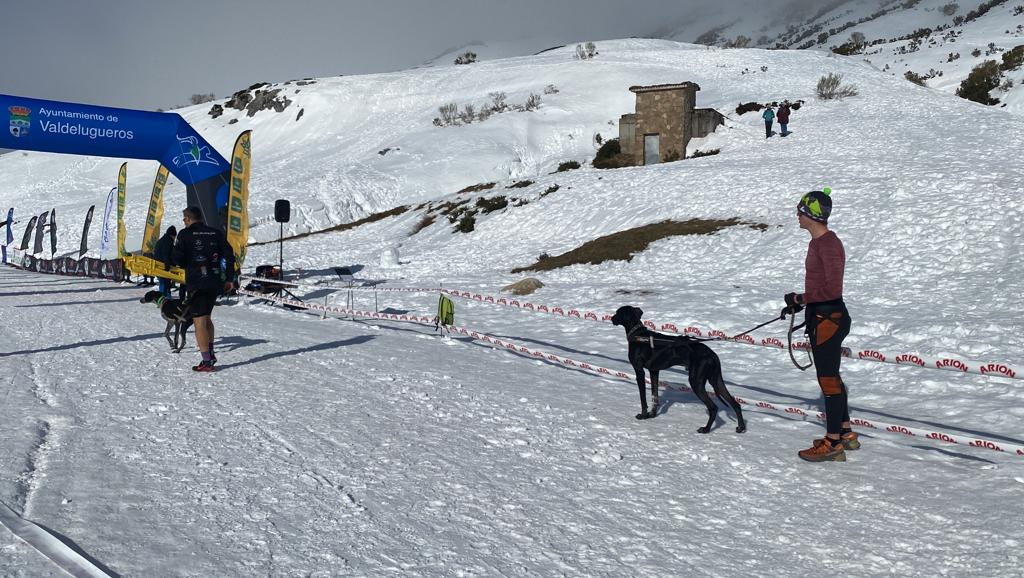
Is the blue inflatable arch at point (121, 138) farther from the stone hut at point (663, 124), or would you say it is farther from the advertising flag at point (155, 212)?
the stone hut at point (663, 124)

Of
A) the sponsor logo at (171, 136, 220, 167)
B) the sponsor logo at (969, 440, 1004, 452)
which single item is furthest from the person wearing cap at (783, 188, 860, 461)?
the sponsor logo at (171, 136, 220, 167)

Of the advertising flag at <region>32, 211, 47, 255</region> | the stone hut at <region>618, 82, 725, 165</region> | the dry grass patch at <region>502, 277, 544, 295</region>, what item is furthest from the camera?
the stone hut at <region>618, 82, 725, 165</region>

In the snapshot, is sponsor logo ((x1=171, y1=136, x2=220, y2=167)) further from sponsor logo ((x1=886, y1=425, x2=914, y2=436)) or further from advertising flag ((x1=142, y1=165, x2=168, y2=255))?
sponsor logo ((x1=886, y1=425, x2=914, y2=436))

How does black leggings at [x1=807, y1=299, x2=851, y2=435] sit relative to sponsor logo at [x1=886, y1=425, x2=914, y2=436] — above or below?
above

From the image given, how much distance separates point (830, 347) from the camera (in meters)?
5.34

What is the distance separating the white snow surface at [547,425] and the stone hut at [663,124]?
11209mm

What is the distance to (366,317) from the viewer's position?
44.0 ft

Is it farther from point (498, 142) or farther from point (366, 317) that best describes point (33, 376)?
point (498, 142)

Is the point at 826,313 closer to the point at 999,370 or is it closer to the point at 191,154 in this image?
the point at 999,370

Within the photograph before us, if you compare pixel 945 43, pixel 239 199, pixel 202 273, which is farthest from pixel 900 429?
pixel 945 43

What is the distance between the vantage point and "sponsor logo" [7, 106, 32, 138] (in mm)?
15555

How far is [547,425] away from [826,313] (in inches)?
98.0

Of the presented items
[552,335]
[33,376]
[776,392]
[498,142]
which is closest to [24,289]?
[33,376]

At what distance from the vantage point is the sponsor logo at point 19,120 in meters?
15.6
